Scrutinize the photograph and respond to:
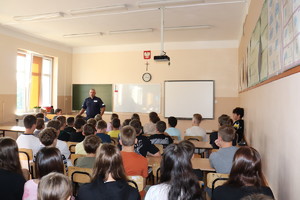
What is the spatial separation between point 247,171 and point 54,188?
1.22 metres

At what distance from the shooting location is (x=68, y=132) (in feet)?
15.5

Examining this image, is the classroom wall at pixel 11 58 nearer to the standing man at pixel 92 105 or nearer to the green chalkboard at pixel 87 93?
the green chalkboard at pixel 87 93

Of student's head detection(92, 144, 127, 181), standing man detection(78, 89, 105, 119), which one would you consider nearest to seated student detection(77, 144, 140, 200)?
student's head detection(92, 144, 127, 181)

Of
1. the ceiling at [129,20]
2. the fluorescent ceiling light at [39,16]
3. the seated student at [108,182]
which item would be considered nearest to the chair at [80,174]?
the seated student at [108,182]

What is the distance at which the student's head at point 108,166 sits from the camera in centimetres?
188

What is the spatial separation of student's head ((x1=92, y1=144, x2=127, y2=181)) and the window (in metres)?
6.92

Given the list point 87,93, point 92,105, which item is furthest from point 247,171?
point 87,93

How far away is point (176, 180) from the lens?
168 cm

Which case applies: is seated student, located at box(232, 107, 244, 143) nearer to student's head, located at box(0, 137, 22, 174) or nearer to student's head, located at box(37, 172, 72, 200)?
student's head, located at box(0, 137, 22, 174)

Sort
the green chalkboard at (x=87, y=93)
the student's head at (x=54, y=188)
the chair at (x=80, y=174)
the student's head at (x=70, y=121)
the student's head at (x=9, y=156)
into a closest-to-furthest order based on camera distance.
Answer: the student's head at (x=54, y=188) → the student's head at (x=9, y=156) → the chair at (x=80, y=174) → the student's head at (x=70, y=121) → the green chalkboard at (x=87, y=93)

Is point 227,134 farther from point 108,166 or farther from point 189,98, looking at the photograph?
point 189,98

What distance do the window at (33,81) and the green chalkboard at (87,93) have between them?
0.94m

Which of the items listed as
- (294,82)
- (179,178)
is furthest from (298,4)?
(179,178)

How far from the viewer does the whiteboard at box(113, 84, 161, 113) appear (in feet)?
29.0
